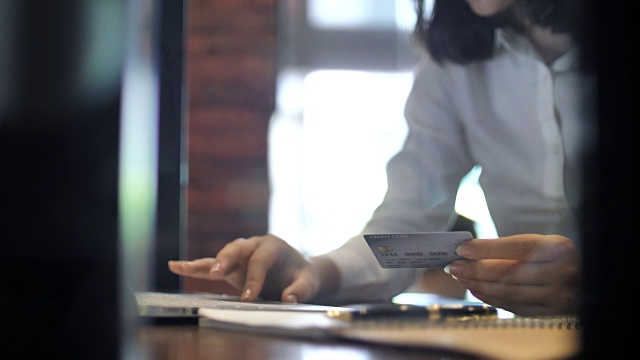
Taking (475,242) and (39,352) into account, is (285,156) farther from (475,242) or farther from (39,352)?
(39,352)

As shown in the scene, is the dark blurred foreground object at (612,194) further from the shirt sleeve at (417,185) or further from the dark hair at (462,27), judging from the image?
the dark hair at (462,27)

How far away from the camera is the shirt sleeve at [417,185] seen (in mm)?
688

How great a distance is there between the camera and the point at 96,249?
17 centimetres

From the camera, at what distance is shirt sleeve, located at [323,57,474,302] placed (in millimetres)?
688

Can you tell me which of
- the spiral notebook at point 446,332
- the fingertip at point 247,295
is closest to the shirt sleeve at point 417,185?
the fingertip at point 247,295

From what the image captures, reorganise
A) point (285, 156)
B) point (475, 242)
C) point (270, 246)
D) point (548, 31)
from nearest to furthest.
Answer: point (475, 242) → point (548, 31) → point (270, 246) → point (285, 156)

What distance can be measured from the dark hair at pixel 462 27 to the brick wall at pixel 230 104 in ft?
2.56

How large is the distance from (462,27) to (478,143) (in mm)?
216

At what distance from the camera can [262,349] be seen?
32 cm

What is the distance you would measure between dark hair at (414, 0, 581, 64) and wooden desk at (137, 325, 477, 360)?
0.51 metres

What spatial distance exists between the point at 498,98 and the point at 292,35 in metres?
1.00

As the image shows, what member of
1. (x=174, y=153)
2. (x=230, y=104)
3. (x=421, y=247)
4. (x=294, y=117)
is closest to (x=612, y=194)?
(x=421, y=247)

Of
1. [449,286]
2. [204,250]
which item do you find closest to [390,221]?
[449,286]

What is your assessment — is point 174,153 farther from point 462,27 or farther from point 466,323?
point 466,323
